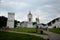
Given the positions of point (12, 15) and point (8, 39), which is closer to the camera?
point (8, 39)

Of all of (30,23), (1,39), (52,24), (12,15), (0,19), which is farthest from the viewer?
(30,23)

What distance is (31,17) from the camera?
81.1m

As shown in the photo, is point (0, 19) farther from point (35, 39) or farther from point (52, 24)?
point (35, 39)

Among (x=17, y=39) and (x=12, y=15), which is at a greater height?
(x=12, y=15)

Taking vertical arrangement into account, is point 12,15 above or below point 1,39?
above

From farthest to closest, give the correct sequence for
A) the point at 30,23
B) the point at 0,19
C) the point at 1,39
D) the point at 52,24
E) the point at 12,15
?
the point at 30,23 < the point at 0,19 < the point at 52,24 < the point at 12,15 < the point at 1,39

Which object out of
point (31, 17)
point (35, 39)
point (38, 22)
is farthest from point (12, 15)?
point (35, 39)

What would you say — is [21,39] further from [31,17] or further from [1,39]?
[31,17]

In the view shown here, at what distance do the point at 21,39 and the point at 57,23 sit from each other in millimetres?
47856

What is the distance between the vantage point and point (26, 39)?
84.0 feet

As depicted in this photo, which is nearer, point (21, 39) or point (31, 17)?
point (21, 39)

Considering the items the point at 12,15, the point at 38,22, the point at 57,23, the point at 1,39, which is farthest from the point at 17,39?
the point at 38,22

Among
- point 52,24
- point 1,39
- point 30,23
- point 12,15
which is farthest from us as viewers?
point 30,23

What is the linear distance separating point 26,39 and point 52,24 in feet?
163
